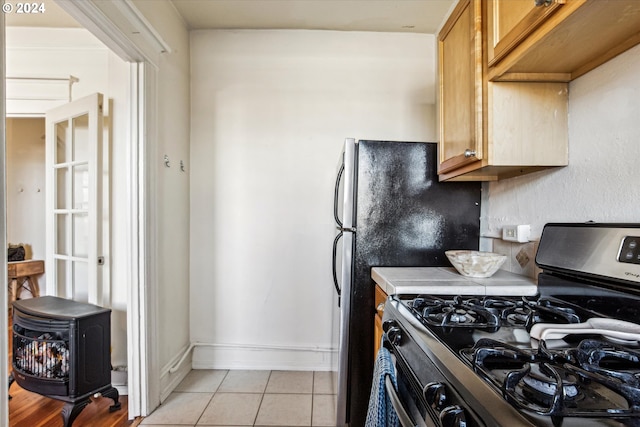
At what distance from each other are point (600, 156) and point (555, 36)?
458mm

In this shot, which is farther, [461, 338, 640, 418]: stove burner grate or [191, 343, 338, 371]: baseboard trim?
[191, 343, 338, 371]: baseboard trim

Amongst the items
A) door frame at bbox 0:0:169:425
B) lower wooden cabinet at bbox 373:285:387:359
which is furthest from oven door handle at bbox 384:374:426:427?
door frame at bbox 0:0:169:425

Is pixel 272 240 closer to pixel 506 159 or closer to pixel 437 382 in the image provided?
pixel 506 159

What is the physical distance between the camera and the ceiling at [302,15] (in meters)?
2.13

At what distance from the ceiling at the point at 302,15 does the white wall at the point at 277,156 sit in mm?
78

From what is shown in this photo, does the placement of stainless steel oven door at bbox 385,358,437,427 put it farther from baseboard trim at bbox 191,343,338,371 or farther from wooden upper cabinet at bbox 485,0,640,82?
baseboard trim at bbox 191,343,338,371

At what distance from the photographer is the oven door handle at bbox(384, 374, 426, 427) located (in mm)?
704

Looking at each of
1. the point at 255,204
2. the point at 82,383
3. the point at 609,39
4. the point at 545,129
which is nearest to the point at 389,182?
the point at 545,129

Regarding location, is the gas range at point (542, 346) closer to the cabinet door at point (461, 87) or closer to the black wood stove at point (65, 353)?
the cabinet door at point (461, 87)

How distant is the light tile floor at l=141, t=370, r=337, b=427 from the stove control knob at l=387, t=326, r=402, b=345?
1.20 metres

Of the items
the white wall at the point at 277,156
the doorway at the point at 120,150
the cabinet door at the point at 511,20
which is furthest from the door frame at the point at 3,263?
the cabinet door at the point at 511,20

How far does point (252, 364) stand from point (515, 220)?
2.04 metres

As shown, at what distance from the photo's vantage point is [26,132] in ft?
12.8

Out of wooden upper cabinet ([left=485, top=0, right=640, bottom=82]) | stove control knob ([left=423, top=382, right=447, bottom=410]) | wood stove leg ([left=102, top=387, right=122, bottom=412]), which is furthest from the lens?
wood stove leg ([left=102, top=387, right=122, bottom=412])
